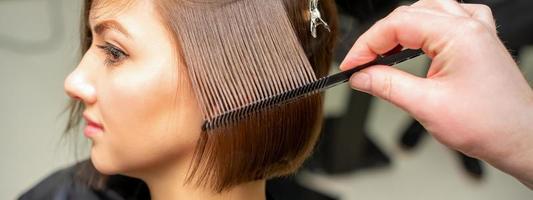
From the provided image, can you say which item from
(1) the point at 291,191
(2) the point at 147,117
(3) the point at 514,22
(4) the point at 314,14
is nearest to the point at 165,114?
(2) the point at 147,117

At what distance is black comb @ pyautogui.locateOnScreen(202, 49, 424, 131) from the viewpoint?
1.93 feet

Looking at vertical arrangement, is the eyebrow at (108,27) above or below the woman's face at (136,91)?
above

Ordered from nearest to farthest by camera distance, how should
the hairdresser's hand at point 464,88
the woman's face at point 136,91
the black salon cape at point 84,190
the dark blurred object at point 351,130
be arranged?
the hairdresser's hand at point 464,88 < the woman's face at point 136,91 < the black salon cape at point 84,190 < the dark blurred object at point 351,130

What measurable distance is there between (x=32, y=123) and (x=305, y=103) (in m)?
0.71

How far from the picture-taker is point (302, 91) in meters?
0.62

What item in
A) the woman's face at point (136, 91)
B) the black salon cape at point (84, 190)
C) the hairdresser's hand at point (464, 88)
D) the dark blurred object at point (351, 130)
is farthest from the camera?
the dark blurred object at point (351, 130)

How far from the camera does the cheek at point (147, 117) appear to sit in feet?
2.18

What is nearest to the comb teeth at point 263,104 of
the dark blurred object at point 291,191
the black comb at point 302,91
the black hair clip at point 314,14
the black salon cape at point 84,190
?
the black comb at point 302,91

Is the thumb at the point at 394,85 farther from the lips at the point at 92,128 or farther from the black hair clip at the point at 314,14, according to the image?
the lips at the point at 92,128

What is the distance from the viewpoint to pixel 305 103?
2.40ft

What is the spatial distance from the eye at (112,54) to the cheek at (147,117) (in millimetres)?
24

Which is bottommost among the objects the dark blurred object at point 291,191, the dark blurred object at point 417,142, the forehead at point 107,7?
the dark blurred object at point 291,191

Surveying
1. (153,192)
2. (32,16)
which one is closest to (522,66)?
(153,192)

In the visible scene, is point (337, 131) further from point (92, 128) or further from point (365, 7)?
point (92, 128)
